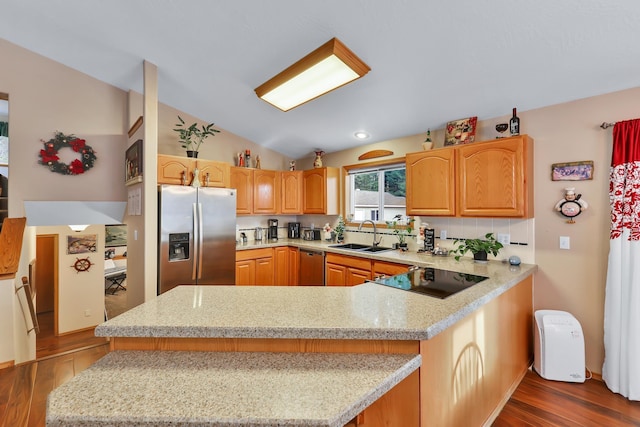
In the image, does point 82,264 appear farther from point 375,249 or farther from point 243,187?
point 375,249

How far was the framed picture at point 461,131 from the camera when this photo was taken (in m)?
2.79

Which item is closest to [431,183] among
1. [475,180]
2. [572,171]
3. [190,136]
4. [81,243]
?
[475,180]

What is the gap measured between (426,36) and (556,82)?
3.84 ft

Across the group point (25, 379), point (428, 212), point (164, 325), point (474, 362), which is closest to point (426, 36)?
point (428, 212)

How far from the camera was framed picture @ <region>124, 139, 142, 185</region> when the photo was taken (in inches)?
113

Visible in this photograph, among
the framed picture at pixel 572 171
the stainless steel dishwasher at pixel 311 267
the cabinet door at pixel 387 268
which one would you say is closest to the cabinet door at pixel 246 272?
the stainless steel dishwasher at pixel 311 267

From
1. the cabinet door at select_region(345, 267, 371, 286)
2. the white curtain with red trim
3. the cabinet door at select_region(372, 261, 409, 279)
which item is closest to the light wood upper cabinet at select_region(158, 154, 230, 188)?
the cabinet door at select_region(345, 267, 371, 286)

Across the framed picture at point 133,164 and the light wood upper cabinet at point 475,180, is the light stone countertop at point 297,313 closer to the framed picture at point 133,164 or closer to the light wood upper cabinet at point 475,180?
the light wood upper cabinet at point 475,180

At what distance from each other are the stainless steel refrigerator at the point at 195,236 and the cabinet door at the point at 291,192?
103cm

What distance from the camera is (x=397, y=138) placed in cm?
357

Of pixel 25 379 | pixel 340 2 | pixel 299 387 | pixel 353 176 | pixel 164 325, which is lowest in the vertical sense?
pixel 25 379

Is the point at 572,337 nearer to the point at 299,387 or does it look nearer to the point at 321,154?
the point at 299,387

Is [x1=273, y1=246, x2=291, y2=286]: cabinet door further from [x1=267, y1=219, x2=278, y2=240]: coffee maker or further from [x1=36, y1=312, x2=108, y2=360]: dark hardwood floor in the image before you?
[x1=36, y1=312, x2=108, y2=360]: dark hardwood floor

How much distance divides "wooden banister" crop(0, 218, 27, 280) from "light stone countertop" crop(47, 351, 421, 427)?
2.57 m
